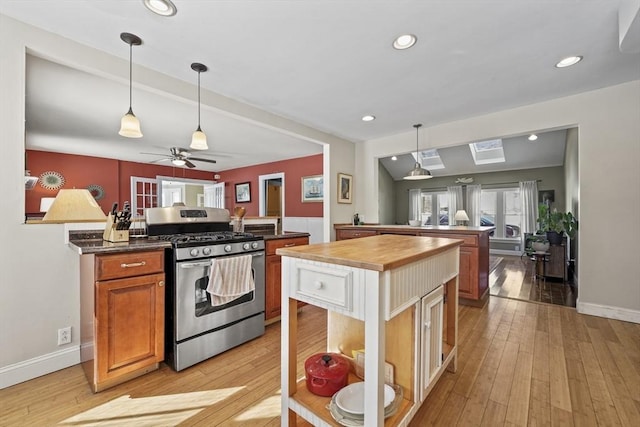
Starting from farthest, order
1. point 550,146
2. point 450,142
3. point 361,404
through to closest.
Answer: point 550,146, point 450,142, point 361,404

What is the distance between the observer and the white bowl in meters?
1.25

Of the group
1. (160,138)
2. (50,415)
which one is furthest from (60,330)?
(160,138)

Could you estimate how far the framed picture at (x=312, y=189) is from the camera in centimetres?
586

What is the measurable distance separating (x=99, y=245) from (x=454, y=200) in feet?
27.8

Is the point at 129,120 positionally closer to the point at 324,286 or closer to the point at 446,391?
the point at 324,286

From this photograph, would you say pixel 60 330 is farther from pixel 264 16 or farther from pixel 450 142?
pixel 450 142

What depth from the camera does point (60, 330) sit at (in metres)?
2.04

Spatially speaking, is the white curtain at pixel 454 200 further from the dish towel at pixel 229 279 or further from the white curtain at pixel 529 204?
the dish towel at pixel 229 279

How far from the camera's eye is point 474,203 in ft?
26.3

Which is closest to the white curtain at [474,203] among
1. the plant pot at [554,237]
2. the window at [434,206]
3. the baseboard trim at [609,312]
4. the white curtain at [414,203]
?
the window at [434,206]

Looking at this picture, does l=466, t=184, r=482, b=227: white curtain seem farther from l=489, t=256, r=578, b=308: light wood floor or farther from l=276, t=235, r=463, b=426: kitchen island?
l=276, t=235, r=463, b=426: kitchen island

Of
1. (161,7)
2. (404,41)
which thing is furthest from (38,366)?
(404,41)

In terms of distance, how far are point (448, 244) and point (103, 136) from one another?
535 centimetres

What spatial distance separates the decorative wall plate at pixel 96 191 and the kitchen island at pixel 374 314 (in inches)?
253
